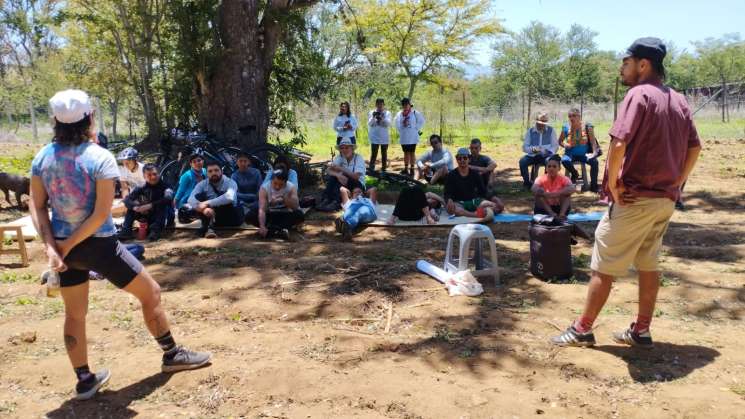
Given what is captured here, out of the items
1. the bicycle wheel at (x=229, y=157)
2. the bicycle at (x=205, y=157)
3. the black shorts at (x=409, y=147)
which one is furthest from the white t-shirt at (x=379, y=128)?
the bicycle wheel at (x=229, y=157)

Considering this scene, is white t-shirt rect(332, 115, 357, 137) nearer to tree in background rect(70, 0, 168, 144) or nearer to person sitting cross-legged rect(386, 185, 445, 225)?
tree in background rect(70, 0, 168, 144)

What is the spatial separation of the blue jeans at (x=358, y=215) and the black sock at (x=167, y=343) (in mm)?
3942

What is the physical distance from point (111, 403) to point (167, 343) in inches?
16.0

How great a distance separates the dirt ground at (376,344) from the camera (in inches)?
125

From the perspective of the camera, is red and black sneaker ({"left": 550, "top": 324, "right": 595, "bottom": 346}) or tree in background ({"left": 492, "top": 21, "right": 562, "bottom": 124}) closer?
red and black sneaker ({"left": 550, "top": 324, "right": 595, "bottom": 346})

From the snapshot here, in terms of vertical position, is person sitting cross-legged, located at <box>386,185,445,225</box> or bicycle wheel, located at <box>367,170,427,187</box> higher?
bicycle wheel, located at <box>367,170,427,187</box>

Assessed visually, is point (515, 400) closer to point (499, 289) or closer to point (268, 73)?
point (499, 289)

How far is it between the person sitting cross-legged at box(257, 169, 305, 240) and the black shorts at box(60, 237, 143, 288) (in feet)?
13.5

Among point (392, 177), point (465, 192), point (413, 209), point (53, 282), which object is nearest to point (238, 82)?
point (392, 177)

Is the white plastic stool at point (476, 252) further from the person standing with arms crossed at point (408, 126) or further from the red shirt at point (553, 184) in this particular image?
the person standing with arms crossed at point (408, 126)

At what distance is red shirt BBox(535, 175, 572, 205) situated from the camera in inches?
274

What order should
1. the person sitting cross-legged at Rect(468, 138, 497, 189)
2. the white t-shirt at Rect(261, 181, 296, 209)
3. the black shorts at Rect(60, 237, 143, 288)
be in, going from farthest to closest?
the person sitting cross-legged at Rect(468, 138, 497, 189)
the white t-shirt at Rect(261, 181, 296, 209)
the black shorts at Rect(60, 237, 143, 288)

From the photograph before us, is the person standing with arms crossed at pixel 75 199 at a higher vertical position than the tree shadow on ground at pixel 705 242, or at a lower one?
higher

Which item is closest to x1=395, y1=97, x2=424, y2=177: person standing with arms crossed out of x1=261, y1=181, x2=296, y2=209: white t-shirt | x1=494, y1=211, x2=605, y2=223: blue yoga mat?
x1=494, y1=211, x2=605, y2=223: blue yoga mat
